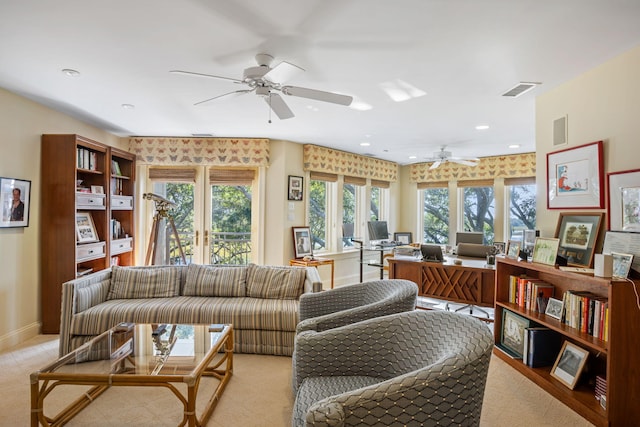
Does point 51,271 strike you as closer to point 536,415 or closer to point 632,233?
point 536,415

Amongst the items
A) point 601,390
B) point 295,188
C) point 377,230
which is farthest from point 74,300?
point 377,230

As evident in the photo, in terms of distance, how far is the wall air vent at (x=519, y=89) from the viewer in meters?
2.91

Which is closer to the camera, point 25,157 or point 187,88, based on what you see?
point 187,88

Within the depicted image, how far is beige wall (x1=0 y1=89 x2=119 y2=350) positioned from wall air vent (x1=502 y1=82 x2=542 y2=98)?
461cm

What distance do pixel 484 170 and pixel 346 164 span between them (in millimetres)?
2616

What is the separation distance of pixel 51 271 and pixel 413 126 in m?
4.38

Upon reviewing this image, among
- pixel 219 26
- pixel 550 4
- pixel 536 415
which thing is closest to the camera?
pixel 550 4

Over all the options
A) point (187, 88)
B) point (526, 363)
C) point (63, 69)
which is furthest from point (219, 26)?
point (526, 363)

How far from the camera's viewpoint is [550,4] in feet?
6.00

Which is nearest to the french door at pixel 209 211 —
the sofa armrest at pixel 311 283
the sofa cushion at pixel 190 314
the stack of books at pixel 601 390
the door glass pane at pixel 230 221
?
the door glass pane at pixel 230 221

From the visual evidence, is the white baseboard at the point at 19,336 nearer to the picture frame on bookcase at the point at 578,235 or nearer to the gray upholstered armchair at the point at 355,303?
the gray upholstered armchair at the point at 355,303

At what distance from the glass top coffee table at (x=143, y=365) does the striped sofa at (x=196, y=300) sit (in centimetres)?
33

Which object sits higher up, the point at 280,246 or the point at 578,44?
the point at 578,44

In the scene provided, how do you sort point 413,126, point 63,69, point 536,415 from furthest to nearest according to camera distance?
1. point 413,126
2. point 63,69
3. point 536,415
